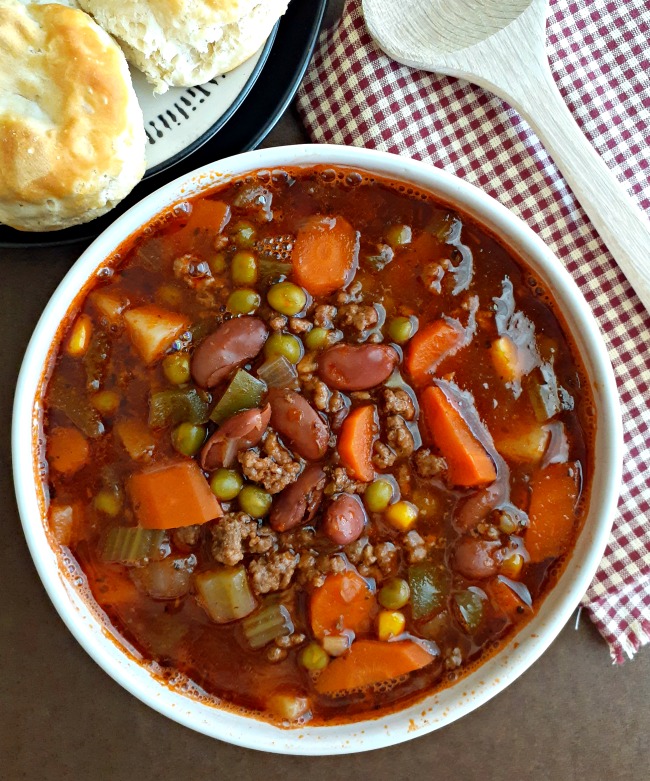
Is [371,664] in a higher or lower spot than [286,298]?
lower

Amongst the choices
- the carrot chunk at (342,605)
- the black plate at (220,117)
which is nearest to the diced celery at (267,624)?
the carrot chunk at (342,605)

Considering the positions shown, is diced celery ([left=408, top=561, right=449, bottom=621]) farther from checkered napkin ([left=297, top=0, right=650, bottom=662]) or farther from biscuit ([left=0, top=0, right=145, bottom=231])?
biscuit ([left=0, top=0, right=145, bottom=231])

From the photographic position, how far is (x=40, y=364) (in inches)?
102

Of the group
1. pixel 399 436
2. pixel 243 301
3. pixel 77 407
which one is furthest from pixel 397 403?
pixel 77 407

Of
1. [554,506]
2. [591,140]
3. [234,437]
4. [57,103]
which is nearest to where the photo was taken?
[57,103]

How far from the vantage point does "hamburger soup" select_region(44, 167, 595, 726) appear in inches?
104

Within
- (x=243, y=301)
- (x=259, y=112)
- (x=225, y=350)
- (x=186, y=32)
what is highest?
(x=186, y=32)

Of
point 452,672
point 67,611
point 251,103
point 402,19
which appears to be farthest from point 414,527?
point 402,19

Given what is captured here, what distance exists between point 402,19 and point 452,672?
2632 mm

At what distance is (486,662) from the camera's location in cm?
269

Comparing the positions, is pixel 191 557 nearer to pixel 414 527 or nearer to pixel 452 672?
pixel 414 527

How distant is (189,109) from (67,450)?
142 centimetres

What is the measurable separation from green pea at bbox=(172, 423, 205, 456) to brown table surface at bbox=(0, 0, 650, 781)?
0.83 m

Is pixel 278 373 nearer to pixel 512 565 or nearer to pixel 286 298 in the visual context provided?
pixel 286 298
